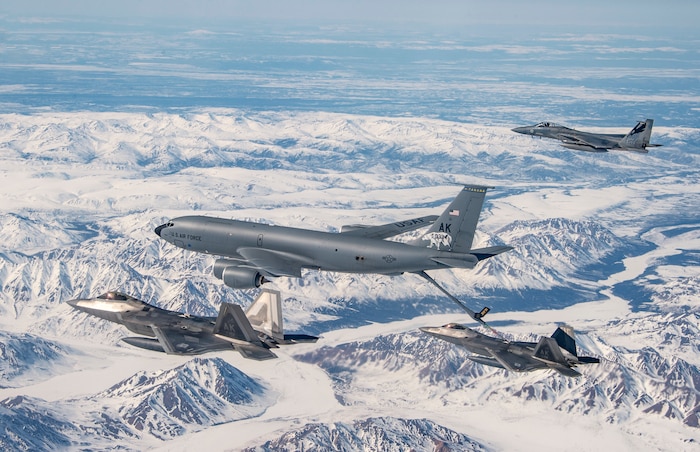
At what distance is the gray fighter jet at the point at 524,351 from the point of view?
9269 cm

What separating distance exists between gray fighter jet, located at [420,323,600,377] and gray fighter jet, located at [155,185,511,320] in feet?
52.0

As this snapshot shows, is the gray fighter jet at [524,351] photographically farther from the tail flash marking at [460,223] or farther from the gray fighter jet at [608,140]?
the gray fighter jet at [608,140]

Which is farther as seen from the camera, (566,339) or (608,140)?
(608,140)

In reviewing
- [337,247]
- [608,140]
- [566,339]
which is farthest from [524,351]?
[608,140]

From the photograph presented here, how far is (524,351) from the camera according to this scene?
10112 centimetres

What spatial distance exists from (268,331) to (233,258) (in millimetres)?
11053

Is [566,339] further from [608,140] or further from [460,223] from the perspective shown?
[608,140]

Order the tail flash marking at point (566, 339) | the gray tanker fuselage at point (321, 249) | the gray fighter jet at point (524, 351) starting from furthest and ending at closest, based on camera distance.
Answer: the tail flash marking at point (566, 339) < the gray fighter jet at point (524, 351) < the gray tanker fuselage at point (321, 249)

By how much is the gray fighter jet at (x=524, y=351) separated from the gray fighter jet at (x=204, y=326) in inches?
1005

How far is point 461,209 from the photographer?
8194cm

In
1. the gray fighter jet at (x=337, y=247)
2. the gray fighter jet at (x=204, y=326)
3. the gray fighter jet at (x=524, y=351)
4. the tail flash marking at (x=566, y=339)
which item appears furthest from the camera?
the tail flash marking at (x=566, y=339)

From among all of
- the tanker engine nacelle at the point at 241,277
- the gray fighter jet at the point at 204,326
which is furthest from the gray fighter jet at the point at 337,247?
the gray fighter jet at the point at 204,326

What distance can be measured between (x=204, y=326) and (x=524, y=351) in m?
38.4

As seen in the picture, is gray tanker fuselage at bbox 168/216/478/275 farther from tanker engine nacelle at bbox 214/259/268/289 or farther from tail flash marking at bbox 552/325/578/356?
tail flash marking at bbox 552/325/578/356
